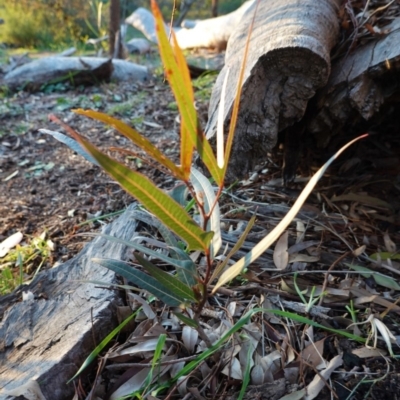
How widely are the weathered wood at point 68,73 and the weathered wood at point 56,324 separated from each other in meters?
3.27

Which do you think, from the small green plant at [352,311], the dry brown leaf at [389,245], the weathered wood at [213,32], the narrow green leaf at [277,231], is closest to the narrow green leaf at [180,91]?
the narrow green leaf at [277,231]

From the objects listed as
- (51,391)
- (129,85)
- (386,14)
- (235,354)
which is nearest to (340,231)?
(235,354)

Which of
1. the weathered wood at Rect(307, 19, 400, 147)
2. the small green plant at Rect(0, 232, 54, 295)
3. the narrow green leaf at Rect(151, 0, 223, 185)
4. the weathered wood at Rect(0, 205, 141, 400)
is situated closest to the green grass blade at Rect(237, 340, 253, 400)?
the weathered wood at Rect(0, 205, 141, 400)

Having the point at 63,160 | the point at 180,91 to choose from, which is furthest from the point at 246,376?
the point at 63,160

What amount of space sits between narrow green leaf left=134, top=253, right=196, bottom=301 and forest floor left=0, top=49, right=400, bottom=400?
21cm

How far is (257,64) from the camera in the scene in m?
1.37

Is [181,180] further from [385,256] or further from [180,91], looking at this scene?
[385,256]

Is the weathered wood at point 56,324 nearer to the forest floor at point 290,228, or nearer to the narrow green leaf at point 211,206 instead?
the forest floor at point 290,228

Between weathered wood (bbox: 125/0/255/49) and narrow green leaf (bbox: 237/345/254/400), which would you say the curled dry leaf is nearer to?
narrow green leaf (bbox: 237/345/254/400)

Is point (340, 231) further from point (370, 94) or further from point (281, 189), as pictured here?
point (370, 94)

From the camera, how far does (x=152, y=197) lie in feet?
2.60

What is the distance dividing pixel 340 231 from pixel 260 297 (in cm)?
45

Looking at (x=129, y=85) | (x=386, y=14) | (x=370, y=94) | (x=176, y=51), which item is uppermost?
(x=176, y=51)

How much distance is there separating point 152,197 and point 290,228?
914 millimetres
